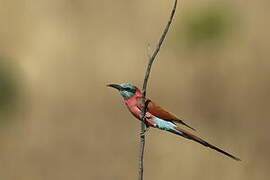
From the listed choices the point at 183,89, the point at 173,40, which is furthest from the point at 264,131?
the point at 173,40

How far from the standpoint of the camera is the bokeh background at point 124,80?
165 inches

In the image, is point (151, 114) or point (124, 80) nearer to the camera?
point (151, 114)

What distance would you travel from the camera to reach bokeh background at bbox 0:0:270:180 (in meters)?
4.19

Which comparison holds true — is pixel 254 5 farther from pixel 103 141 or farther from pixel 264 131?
pixel 103 141

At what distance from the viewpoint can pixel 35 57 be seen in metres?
4.64

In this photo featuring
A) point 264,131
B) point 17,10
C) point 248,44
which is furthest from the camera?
point 17,10

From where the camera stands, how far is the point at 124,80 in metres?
4.44

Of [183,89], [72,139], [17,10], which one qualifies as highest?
[17,10]

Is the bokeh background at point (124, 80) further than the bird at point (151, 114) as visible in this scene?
Yes

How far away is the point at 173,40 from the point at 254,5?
18.9 inches

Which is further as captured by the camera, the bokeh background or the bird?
the bokeh background

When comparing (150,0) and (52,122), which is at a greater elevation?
(150,0)

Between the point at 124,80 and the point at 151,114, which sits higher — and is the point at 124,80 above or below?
below

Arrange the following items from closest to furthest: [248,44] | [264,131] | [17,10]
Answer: [264,131]
[248,44]
[17,10]
